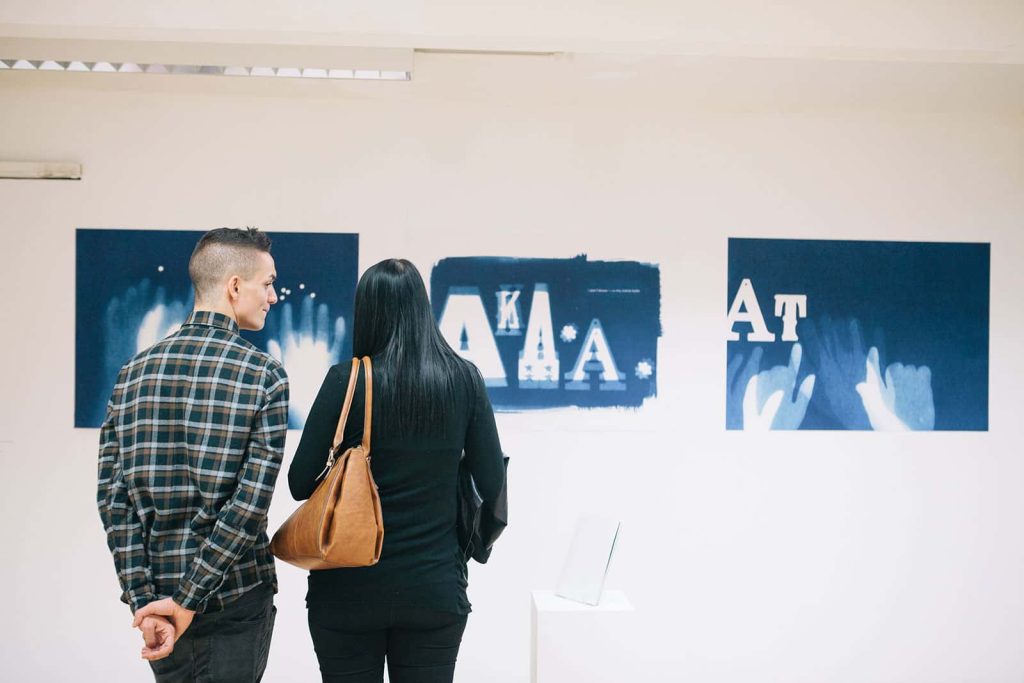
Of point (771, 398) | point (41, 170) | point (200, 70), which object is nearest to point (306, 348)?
point (200, 70)

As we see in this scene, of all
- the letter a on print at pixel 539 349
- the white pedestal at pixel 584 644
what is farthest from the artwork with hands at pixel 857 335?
the white pedestal at pixel 584 644

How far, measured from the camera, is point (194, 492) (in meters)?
1.69

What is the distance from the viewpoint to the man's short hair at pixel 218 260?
1.82 metres

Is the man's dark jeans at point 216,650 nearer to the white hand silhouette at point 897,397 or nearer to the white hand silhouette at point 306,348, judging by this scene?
the white hand silhouette at point 306,348

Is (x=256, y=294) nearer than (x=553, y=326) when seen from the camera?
Yes

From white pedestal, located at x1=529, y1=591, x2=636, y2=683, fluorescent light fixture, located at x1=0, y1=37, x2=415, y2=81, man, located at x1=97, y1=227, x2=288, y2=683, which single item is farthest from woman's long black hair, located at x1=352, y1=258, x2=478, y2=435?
fluorescent light fixture, located at x1=0, y1=37, x2=415, y2=81

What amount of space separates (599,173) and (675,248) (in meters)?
0.46

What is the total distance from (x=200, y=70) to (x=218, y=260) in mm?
1530

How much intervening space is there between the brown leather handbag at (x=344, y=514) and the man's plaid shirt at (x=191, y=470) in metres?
Answer: 0.11

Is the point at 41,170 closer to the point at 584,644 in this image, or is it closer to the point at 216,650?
the point at 216,650

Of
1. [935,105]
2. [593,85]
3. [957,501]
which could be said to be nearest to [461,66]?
[593,85]

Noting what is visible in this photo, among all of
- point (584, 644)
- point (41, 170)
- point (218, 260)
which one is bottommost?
point (584, 644)

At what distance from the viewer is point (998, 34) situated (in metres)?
2.89

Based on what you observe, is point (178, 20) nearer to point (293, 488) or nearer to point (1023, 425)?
point (293, 488)
